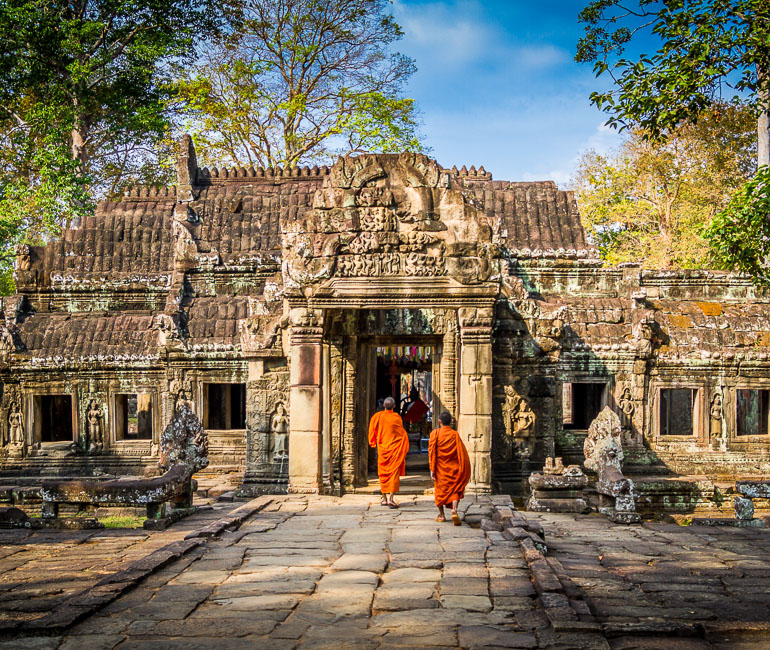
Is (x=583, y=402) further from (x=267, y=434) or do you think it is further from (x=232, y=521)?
(x=232, y=521)

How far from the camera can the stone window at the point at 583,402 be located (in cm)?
1757

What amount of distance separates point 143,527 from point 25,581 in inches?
119

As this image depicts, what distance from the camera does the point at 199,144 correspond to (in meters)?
29.2

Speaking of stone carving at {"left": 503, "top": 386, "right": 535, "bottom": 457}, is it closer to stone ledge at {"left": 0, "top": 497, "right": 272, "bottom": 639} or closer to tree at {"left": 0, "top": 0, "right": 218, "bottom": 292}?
stone ledge at {"left": 0, "top": 497, "right": 272, "bottom": 639}

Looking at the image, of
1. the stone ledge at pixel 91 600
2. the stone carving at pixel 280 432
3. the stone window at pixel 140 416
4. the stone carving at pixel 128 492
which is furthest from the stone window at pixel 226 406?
the stone ledge at pixel 91 600

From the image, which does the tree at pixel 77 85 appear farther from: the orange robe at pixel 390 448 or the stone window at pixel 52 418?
the orange robe at pixel 390 448

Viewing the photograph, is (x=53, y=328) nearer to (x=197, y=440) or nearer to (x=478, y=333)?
(x=197, y=440)

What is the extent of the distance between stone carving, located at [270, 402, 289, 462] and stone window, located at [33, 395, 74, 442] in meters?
6.57

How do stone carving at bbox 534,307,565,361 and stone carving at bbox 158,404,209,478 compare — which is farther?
stone carving at bbox 534,307,565,361

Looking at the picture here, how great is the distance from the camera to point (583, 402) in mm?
19266

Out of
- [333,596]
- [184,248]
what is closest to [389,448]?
[333,596]

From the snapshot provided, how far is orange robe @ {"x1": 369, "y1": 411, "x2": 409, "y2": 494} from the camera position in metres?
11.4

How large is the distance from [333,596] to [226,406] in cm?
1325

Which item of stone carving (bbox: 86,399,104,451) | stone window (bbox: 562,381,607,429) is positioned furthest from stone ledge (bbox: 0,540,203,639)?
stone carving (bbox: 86,399,104,451)
